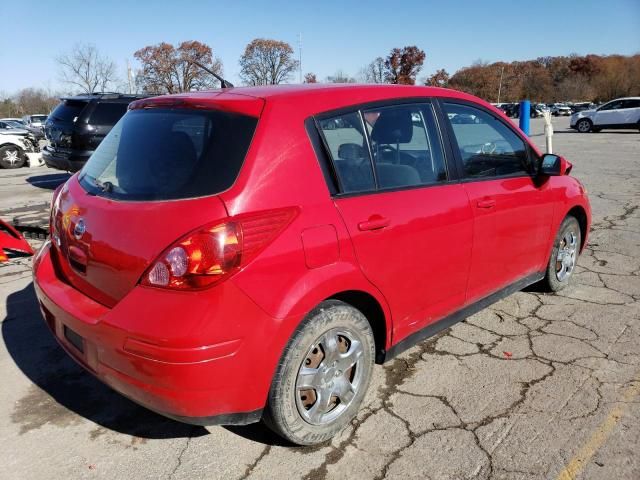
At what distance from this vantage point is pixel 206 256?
2027mm

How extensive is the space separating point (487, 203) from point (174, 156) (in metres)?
1.95

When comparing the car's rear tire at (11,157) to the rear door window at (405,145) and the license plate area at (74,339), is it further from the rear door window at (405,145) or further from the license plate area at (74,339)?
the rear door window at (405,145)

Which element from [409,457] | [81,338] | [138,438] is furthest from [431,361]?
[81,338]

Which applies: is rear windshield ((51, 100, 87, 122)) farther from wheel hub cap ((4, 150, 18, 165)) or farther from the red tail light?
the red tail light

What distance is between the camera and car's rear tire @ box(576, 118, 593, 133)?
2841 centimetres

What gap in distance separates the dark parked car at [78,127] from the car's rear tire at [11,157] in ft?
20.4

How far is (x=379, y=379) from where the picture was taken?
3.18 m

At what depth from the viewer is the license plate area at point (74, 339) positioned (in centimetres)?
236

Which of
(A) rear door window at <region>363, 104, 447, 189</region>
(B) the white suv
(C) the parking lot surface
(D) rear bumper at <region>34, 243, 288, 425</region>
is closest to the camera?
(D) rear bumper at <region>34, 243, 288, 425</region>

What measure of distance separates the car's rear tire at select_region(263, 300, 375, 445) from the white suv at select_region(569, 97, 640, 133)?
29265 millimetres

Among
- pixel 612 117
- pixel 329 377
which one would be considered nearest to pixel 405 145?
pixel 329 377

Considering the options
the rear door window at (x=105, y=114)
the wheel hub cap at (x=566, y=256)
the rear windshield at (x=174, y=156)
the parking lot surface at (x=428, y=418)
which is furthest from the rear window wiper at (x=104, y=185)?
the rear door window at (x=105, y=114)

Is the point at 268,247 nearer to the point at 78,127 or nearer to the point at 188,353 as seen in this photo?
the point at 188,353

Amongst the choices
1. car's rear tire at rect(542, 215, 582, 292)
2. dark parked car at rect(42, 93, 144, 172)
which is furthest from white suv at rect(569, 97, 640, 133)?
car's rear tire at rect(542, 215, 582, 292)
